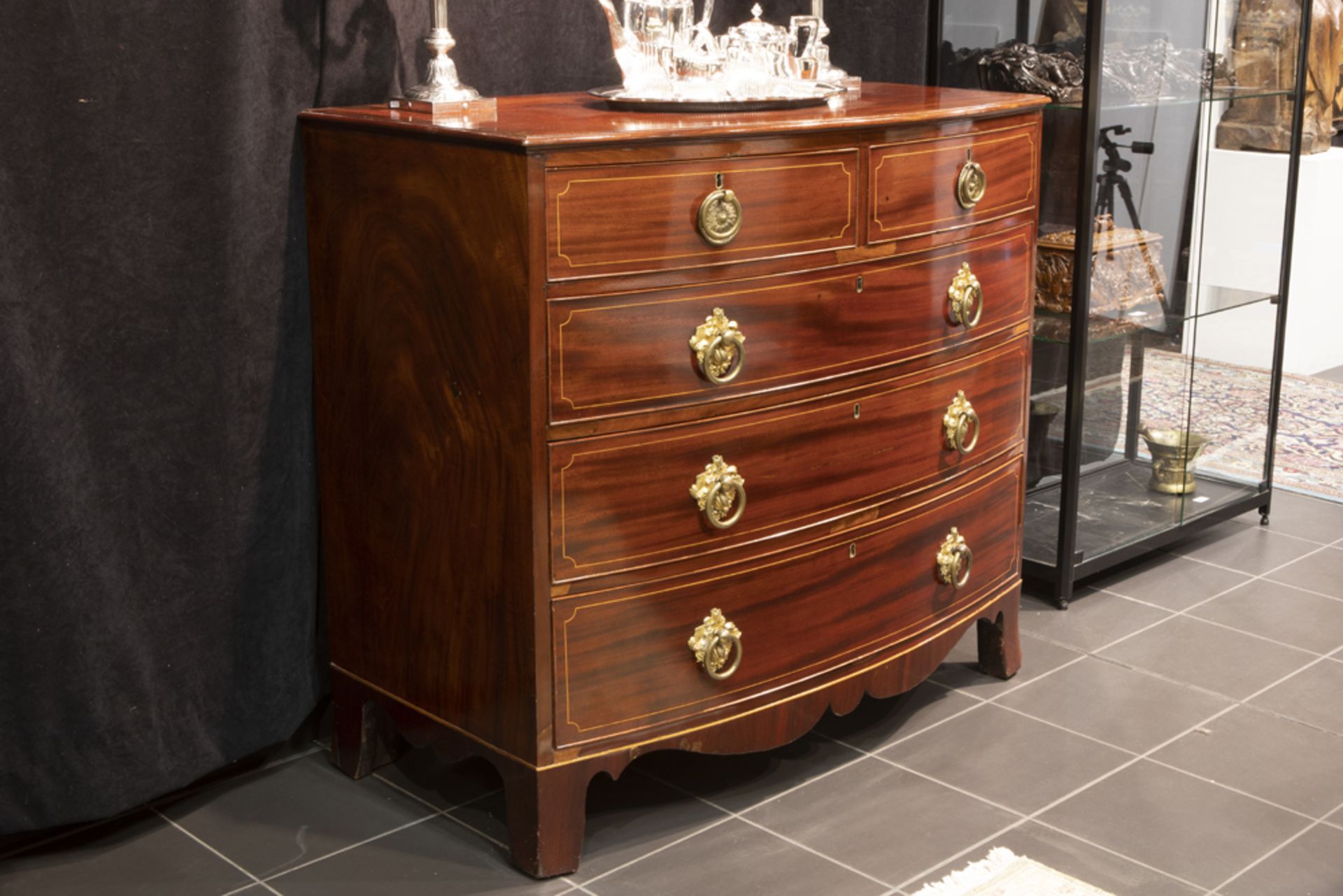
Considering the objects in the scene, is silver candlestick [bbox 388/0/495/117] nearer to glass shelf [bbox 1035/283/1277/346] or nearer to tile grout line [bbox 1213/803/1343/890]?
glass shelf [bbox 1035/283/1277/346]

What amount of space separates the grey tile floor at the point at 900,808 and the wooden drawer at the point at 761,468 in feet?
1.64

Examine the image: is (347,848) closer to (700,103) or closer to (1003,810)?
(1003,810)

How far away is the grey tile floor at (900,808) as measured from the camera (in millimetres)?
2301

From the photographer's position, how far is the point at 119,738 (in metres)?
2.40

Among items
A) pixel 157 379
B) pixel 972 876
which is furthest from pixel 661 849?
pixel 157 379

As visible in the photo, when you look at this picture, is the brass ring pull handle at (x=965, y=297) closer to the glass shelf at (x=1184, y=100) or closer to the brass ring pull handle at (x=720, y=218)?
the brass ring pull handle at (x=720, y=218)

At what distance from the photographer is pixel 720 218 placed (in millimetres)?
2156

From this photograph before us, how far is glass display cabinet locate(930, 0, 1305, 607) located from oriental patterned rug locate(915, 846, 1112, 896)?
1.15 m

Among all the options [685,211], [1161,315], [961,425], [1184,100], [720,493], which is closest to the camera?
[685,211]

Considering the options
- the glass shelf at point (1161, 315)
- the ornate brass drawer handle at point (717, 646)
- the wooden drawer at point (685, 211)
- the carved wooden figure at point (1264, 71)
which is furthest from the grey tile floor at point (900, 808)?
the carved wooden figure at point (1264, 71)

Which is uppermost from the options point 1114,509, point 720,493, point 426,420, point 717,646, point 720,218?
point 720,218

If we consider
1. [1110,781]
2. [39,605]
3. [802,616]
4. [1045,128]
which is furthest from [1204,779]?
[39,605]

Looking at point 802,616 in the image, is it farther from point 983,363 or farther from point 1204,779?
point 1204,779

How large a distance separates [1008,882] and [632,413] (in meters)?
0.93
